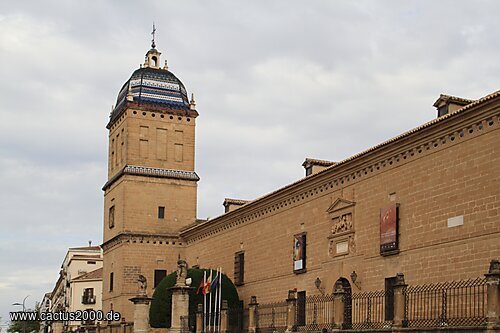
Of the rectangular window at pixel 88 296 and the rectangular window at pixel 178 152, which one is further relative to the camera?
the rectangular window at pixel 88 296

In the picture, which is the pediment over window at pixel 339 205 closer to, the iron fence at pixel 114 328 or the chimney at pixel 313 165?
the chimney at pixel 313 165

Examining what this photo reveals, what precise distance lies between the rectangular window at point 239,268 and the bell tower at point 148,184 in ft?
24.8

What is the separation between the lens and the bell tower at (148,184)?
1662 inches

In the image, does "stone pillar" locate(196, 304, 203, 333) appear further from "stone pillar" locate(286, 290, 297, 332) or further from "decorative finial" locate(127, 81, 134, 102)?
"decorative finial" locate(127, 81, 134, 102)

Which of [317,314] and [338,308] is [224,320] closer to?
[317,314]

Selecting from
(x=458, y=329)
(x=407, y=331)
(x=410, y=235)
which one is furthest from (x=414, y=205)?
(x=458, y=329)

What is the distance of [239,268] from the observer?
116 feet

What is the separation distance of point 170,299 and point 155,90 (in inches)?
571

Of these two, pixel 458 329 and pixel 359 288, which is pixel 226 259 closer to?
pixel 359 288

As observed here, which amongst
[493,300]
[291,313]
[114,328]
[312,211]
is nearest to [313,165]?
[312,211]

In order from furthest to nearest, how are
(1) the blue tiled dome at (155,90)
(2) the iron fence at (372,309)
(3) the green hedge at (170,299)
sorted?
1. (1) the blue tiled dome at (155,90)
2. (3) the green hedge at (170,299)
3. (2) the iron fence at (372,309)

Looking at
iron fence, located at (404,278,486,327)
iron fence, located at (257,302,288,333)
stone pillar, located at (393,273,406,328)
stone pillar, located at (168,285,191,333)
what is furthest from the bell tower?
stone pillar, located at (393,273,406,328)

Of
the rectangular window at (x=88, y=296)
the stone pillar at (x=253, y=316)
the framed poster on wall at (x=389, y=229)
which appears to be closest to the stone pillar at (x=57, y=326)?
the rectangular window at (x=88, y=296)

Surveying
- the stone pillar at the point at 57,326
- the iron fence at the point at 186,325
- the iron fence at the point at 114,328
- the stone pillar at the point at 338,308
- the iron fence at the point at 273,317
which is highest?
the stone pillar at the point at 338,308
